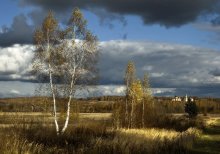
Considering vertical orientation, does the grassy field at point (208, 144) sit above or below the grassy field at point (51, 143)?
below

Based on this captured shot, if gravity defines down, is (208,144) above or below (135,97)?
below

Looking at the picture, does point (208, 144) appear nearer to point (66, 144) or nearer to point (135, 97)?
point (66, 144)

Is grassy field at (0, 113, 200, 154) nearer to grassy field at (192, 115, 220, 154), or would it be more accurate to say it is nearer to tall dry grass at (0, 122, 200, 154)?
tall dry grass at (0, 122, 200, 154)

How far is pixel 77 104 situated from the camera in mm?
43781

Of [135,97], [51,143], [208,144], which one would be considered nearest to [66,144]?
[51,143]

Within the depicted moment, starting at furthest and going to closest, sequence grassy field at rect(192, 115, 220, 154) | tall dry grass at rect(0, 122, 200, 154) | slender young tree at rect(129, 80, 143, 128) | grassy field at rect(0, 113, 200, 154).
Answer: slender young tree at rect(129, 80, 143, 128) < grassy field at rect(192, 115, 220, 154) < grassy field at rect(0, 113, 200, 154) < tall dry grass at rect(0, 122, 200, 154)

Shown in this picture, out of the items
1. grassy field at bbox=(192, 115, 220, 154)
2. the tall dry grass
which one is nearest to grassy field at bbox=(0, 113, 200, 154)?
the tall dry grass

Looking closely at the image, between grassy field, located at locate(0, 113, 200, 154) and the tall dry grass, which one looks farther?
grassy field, located at locate(0, 113, 200, 154)

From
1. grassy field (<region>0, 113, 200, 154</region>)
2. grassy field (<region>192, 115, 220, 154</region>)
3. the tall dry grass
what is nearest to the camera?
the tall dry grass

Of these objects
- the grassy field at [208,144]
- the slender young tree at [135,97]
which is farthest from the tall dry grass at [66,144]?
the slender young tree at [135,97]

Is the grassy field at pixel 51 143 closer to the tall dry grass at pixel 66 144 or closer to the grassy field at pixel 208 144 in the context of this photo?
the tall dry grass at pixel 66 144

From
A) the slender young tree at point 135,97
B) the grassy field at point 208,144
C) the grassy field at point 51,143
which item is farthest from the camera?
the slender young tree at point 135,97

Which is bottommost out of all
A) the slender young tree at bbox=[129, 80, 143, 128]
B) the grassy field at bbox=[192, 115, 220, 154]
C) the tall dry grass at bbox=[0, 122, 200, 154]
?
the grassy field at bbox=[192, 115, 220, 154]

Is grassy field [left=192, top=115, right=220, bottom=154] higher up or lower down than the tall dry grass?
lower down
